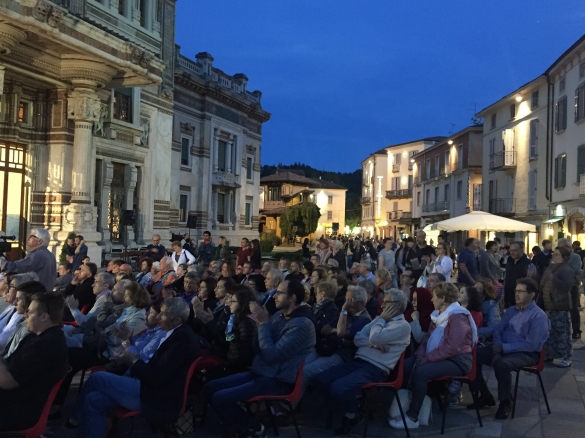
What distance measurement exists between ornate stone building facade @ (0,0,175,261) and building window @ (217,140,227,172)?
12.7 m

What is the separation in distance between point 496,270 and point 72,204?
40.1 feet

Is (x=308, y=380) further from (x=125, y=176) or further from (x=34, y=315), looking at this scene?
(x=125, y=176)

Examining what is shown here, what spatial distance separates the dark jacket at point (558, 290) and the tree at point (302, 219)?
45137 mm

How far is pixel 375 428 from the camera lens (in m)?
5.74

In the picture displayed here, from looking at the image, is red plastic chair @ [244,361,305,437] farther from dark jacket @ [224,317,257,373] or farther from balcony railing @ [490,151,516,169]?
balcony railing @ [490,151,516,169]

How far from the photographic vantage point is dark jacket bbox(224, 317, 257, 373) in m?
5.62

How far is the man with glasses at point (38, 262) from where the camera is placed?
7562mm

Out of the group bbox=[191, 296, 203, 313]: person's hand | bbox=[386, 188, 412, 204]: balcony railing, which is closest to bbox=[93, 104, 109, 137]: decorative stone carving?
bbox=[191, 296, 203, 313]: person's hand

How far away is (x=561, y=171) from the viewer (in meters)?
28.4

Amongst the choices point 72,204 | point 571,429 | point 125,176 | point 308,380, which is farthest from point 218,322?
point 125,176

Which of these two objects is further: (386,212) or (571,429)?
(386,212)

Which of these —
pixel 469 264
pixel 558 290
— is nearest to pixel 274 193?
pixel 469 264

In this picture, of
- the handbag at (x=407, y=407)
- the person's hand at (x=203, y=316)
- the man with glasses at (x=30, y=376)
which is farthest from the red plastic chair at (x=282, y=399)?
the man with glasses at (x=30, y=376)

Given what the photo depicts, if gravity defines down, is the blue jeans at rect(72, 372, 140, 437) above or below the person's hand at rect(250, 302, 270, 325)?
below
